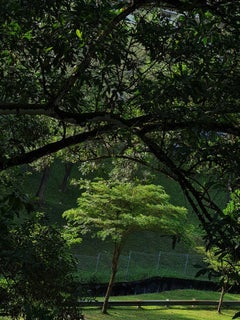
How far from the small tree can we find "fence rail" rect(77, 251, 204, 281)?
6085mm

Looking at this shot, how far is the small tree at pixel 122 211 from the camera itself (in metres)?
17.9

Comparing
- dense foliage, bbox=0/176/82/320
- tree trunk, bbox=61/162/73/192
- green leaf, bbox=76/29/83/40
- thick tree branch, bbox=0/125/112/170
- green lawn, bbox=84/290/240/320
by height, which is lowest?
green lawn, bbox=84/290/240/320

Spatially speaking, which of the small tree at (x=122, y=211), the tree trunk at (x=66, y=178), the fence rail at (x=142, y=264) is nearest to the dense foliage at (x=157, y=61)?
the small tree at (x=122, y=211)

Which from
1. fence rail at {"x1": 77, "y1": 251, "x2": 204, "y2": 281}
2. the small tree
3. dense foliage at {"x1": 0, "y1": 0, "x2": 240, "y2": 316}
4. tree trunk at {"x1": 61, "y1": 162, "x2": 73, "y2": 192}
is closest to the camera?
dense foliage at {"x1": 0, "y1": 0, "x2": 240, "y2": 316}

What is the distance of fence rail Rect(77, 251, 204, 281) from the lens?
81.6 feet

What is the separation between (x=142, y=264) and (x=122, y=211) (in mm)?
9684

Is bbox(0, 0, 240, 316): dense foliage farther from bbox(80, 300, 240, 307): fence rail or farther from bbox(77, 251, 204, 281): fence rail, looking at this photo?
bbox(77, 251, 204, 281): fence rail

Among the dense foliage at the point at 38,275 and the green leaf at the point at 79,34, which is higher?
the green leaf at the point at 79,34

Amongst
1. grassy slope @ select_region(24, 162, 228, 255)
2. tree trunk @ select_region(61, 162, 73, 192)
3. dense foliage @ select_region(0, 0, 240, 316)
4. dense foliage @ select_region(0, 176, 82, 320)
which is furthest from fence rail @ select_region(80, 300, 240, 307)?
tree trunk @ select_region(61, 162, 73, 192)

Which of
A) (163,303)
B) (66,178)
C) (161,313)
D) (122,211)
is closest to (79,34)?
(122,211)

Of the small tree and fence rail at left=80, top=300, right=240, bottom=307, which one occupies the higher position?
the small tree

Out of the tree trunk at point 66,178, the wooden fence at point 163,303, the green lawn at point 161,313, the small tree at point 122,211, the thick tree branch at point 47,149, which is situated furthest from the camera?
the tree trunk at point 66,178

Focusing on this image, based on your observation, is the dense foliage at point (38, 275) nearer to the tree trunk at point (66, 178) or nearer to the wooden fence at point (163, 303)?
the wooden fence at point (163, 303)

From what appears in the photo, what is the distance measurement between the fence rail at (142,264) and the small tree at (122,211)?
6085 millimetres
